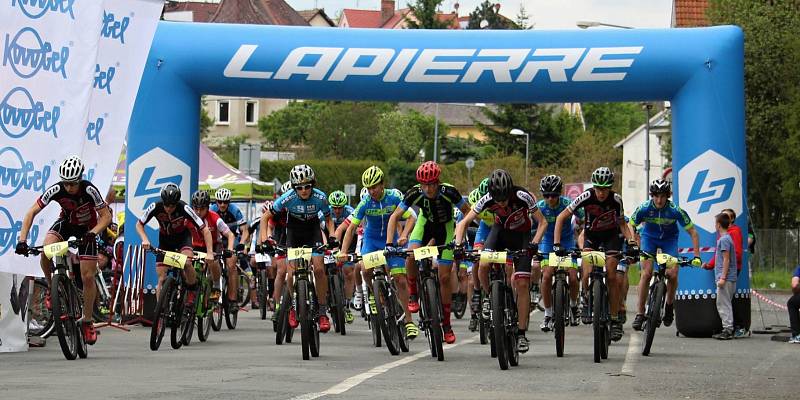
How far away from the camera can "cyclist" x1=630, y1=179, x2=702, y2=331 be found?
1691 centimetres

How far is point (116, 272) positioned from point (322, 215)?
6.83 meters

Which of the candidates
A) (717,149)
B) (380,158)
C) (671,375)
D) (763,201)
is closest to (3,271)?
(671,375)

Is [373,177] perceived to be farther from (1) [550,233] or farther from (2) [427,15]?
(2) [427,15]

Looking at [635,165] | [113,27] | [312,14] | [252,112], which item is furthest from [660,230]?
[312,14]

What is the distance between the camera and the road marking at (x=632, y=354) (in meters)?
13.9

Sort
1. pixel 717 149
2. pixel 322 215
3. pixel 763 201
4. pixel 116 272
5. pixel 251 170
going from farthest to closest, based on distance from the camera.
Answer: pixel 763 201 → pixel 251 170 → pixel 116 272 → pixel 717 149 → pixel 322 215

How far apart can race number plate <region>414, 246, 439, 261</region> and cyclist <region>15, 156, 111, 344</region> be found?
2.96 m

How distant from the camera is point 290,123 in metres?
103

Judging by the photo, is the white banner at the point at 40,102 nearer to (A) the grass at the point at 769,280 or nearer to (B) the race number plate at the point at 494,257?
(B) the race number plate at the point at 494,257

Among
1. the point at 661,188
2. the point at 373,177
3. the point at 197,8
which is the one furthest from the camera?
the point at 197,8

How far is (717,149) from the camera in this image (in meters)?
20.2

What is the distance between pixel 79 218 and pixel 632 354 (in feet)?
18.2

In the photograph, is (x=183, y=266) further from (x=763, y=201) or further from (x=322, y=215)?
(x=763, y=201)

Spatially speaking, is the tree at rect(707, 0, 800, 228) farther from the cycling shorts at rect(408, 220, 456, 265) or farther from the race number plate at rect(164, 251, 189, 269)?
the race number plate at rect(164, 251, 189, 269)
